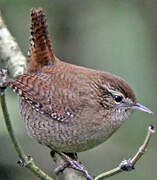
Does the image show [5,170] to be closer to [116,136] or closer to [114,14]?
[116,136]

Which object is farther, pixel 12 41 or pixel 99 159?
pixel 99 159

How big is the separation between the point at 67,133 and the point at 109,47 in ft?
9.16

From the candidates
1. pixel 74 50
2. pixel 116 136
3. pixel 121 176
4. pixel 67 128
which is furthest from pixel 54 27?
pixel 67 128

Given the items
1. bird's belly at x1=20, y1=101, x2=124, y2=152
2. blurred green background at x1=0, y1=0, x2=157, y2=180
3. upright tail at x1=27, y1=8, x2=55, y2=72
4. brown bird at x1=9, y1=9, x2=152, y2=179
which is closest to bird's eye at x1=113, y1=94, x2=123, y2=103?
brown bird at x1=9, y1=9, x2=152, y2=179

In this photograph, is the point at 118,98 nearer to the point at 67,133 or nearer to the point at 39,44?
the point at 67,133

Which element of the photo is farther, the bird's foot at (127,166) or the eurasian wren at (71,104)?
the eurasian wren at (71,104)

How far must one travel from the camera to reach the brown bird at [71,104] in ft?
11.5

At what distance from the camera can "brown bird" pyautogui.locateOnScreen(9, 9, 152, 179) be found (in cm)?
351

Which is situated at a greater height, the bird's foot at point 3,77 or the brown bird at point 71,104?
the bird's foot at point 3,77

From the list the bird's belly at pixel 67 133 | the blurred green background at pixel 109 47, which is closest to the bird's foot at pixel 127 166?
the bird's belly at pixel 67 133

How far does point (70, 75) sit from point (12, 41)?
0.89 meters

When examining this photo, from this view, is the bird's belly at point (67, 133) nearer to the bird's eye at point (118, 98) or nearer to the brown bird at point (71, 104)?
the brown bird at point (71, 104)

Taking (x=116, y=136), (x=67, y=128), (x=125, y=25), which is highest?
(x=125, y=25)

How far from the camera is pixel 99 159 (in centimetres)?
495
